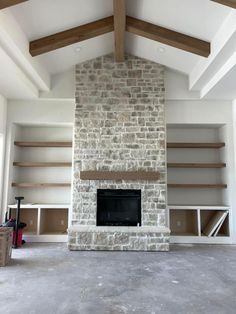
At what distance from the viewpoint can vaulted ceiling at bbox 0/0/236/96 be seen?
12.6 ft

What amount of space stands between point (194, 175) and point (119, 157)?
202cm

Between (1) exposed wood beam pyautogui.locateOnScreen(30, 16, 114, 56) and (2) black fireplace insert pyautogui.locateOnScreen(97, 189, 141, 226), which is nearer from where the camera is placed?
(1) exposed wood beam pyautogui.locateOnScreen(30, 16, 114, 56)

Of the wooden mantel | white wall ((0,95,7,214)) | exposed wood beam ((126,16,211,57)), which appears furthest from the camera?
white wall ((0,95,7,214))

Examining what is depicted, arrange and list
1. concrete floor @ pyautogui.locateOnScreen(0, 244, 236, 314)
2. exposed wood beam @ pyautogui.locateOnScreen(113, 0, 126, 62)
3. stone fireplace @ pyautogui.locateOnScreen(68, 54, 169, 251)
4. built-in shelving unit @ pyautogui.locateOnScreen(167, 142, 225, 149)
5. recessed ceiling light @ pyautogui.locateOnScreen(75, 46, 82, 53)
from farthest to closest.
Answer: built-in shelving unit @ pyautogui.locateOnScreen(167, 142, 225, 149)
recessed ceiling light @ pyautogui.locateOnScreen(75, 46, 82, 53)
stone fireplace @ pyautogui.locateOnScreen(68, 54, 169, 251)
exposed wood beam @ pyautogui.locateOnScreen(113, 0, 126, 62)
concrete floor @ pyautogui.locateOnScreen(0, 244, 236, 314)

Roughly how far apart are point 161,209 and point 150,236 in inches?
23.5

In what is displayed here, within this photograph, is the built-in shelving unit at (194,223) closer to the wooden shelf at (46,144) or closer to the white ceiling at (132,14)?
the wooden shelf at (46,144)

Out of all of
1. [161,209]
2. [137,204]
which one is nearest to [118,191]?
[137,204]

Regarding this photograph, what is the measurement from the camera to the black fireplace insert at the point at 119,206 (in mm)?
5422

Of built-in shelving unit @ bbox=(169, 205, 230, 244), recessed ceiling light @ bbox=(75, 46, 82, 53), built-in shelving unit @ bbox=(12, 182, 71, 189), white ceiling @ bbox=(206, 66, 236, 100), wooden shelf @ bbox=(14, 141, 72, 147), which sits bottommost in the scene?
built-in shelving unit @ bbox=(169, 205, 230, 244)

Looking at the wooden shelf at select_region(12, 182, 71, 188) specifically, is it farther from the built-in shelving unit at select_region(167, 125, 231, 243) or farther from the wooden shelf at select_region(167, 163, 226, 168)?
the wooden shelf at select_region(167, 163, 226, 168)

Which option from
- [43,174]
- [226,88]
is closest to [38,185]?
[43,174]

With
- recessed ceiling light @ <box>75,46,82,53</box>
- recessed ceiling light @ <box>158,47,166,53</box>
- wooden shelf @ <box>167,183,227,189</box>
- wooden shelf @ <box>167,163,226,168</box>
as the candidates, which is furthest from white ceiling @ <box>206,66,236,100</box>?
recessed ceiling light @ <box>75,46,82,53</box>

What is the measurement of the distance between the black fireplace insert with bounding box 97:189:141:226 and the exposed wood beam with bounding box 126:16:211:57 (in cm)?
290

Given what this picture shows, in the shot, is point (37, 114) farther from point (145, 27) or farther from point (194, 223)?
point (194, 223)
